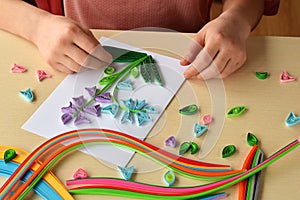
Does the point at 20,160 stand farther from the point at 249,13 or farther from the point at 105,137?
the point at 249,13

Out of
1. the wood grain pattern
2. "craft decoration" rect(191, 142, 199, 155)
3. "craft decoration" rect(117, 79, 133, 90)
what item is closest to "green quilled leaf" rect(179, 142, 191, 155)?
"craft decoration" rect(191, 142, 199, 155)

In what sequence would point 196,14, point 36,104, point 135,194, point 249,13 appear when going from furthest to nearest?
point 196,14, point 249,13, point 36,104, point 135,194

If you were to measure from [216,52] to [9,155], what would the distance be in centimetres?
32

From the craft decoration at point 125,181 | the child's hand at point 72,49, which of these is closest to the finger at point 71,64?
the child's hand at point 72,49

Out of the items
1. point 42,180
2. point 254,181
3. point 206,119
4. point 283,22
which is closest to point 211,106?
point 206,119

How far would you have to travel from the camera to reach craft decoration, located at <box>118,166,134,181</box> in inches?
21.1

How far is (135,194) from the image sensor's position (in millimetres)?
518

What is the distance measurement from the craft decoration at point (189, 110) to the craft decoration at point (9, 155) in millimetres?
222

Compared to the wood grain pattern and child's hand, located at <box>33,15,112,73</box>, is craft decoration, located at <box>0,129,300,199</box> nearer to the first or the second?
child's hand, located at <box>33,15,112,73</box>

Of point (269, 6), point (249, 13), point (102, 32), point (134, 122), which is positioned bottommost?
point (134, 122)

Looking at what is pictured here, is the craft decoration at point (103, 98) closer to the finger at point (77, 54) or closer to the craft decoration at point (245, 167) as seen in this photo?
the finger at point (77, 54)

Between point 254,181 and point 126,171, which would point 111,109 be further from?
point 254,181

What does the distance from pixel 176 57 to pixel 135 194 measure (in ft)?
0.81

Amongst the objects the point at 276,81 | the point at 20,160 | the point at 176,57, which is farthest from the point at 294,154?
the point at 20,160
